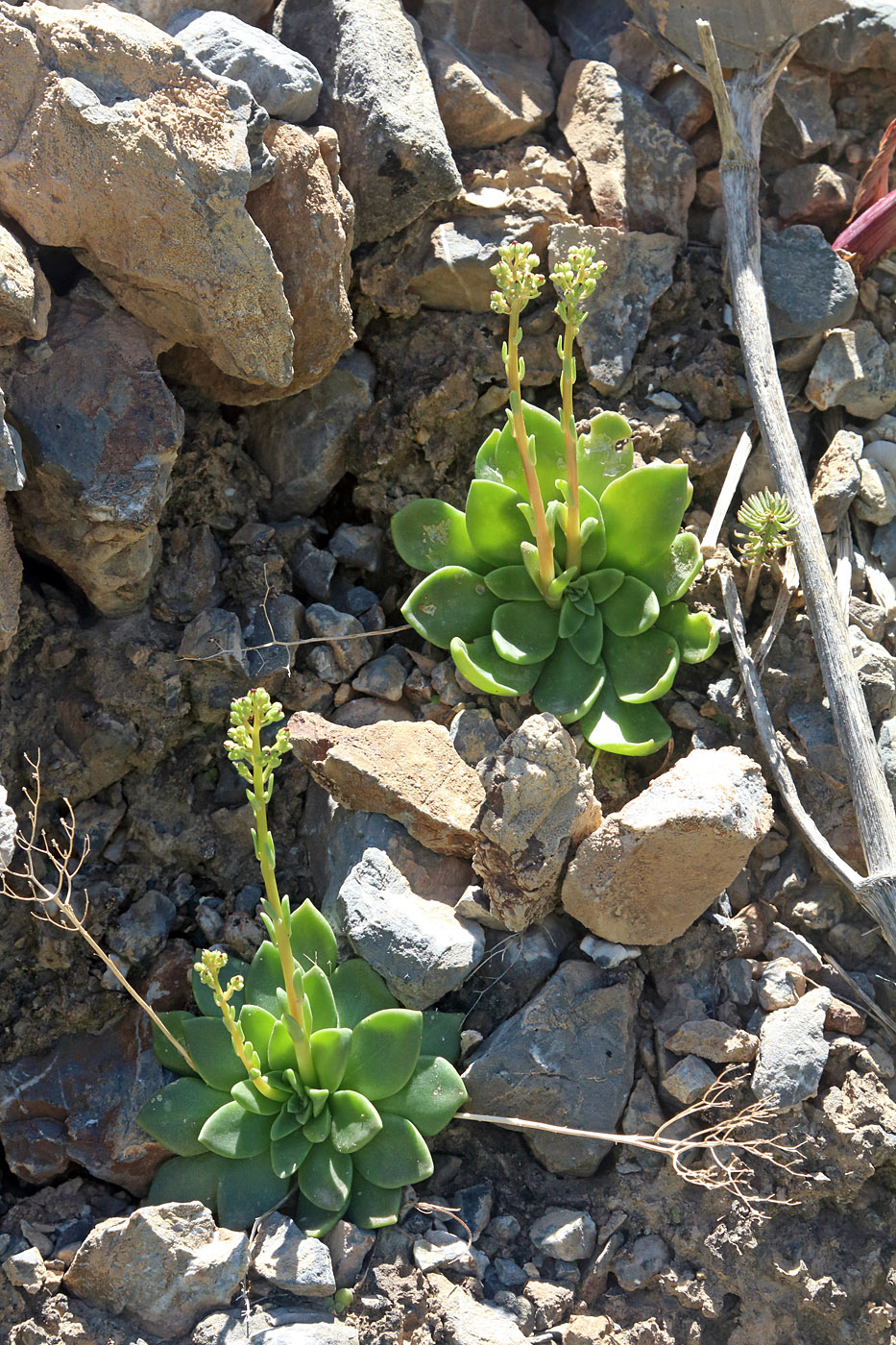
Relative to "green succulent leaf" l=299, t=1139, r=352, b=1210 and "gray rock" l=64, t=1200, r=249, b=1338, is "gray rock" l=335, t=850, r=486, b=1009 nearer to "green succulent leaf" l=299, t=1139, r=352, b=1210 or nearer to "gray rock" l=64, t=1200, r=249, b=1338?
"green succulent leaf" l=299, t=1139, r=352, b=1210

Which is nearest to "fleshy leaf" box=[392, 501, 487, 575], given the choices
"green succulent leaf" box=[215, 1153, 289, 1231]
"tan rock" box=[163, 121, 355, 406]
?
"tan rock" box=[163, 121, 355, 406]

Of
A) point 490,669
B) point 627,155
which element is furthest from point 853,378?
point 490,669

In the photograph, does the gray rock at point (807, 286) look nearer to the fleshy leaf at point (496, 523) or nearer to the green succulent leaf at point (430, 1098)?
the fleshy leaf at point (496, 523)

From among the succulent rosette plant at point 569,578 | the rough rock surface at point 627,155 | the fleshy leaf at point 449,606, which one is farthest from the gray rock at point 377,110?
the fleshy leaf at point 449,606

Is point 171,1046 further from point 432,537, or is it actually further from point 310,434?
point 310,434

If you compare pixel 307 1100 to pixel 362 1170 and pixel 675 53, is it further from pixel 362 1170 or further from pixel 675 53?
pixel 675 53
